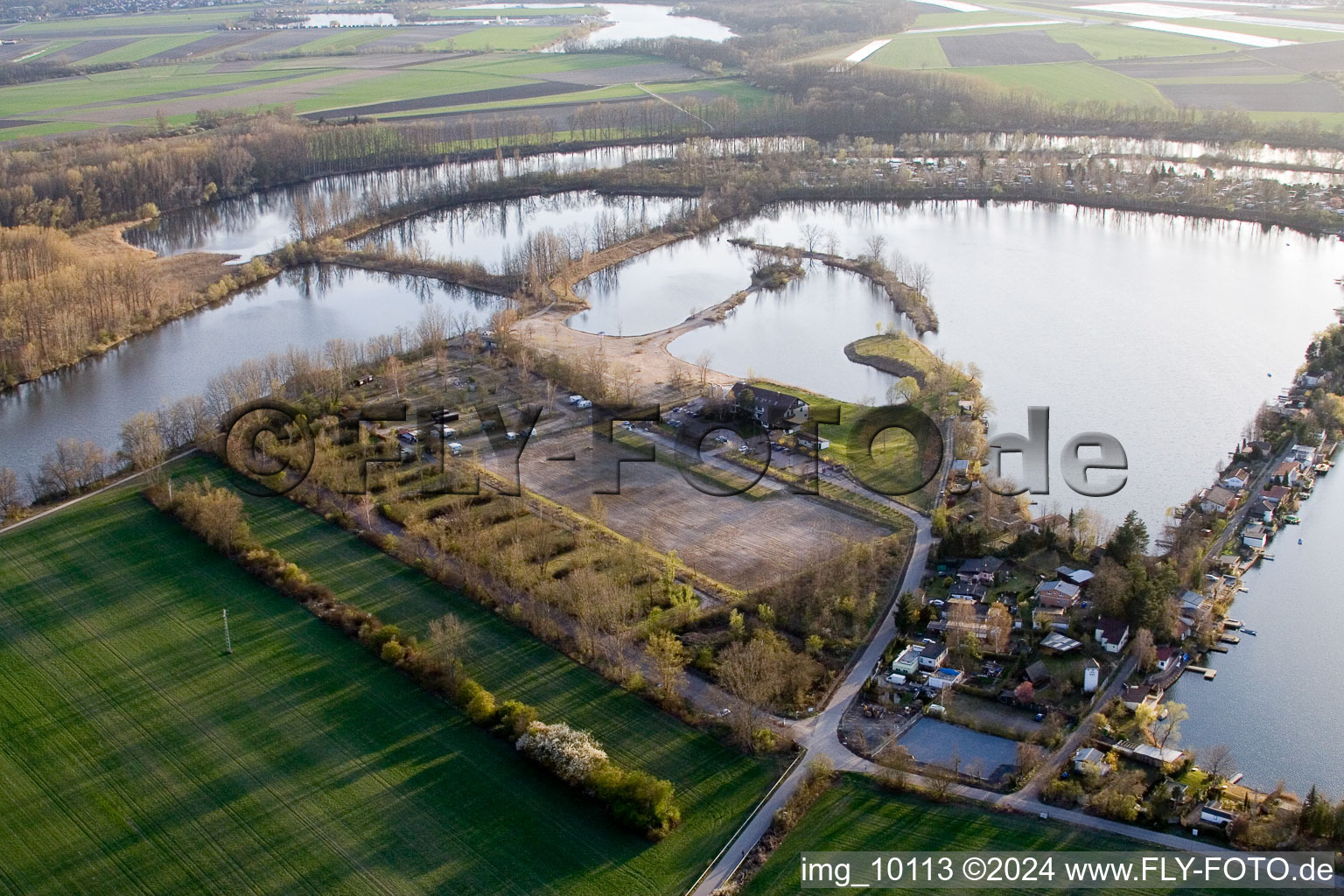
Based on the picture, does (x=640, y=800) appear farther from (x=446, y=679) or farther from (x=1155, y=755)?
(x=1155, y=755)

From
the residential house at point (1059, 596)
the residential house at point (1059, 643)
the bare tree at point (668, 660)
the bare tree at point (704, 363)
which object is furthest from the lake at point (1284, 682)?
the bare tree at point (704, 363)

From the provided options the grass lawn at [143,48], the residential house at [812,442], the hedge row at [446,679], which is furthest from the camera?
the grass lawn at [143,48]

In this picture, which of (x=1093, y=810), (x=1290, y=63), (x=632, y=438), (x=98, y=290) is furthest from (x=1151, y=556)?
(x=1290, y=63)

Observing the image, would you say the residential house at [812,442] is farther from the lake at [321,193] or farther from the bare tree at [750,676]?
the lake at [321,193]

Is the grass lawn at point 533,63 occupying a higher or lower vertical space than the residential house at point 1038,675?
higher

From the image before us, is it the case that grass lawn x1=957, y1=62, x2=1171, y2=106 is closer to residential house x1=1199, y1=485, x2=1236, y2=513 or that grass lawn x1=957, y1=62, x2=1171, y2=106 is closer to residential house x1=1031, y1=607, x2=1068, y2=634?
residential house x1=1199, y1=485, x2=1236, y2=513

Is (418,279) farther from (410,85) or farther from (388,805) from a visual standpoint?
(410,85)

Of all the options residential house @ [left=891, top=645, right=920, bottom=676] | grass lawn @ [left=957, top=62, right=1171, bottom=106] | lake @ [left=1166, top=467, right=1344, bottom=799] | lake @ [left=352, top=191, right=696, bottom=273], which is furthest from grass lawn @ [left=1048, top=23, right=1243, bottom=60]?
residential house @ [left=891, top=645, right=920, bottom=676]
